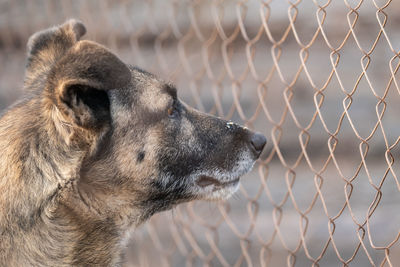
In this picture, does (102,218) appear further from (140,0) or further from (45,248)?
(140,0)

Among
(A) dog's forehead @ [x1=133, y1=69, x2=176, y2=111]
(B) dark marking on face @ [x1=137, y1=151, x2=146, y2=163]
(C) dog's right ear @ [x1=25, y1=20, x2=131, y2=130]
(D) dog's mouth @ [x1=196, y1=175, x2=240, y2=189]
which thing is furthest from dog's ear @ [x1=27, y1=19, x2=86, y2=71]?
(D) dog's mouth @ [x1=196, y1=175, x2=240, y2=189]

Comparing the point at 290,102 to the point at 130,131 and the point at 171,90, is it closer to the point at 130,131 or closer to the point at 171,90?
the point at 171,90

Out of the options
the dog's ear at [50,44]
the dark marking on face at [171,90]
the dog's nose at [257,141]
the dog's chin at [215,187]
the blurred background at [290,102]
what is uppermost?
the dog's ear at [50,44]

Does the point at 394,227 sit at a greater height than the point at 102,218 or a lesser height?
lesser

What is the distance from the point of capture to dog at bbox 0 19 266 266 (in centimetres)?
247

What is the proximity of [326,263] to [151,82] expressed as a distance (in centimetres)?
369

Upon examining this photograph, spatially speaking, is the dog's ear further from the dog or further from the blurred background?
the blurred background

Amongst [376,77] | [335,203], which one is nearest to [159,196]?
[335,203]

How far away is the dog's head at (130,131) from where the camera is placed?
239 centimetres

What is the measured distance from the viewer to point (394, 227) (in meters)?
5.74

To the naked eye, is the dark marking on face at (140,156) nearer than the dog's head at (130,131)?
No

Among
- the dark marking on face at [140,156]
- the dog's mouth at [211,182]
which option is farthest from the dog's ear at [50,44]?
the dog's mouth at [211,182]

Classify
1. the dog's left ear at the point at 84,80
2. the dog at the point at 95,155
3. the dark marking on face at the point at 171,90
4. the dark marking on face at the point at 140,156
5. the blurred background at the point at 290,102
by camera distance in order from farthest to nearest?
the blurred background at the point at 290,102
the dark marking on face at the point at 171,90
the dark marking on face at the point at 140,156
the dog at the point at 95,155
the dog's left ear at the point at 84,80

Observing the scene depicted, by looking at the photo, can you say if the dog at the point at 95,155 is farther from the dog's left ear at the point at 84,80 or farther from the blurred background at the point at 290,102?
the blurred background at the point at 290,102
